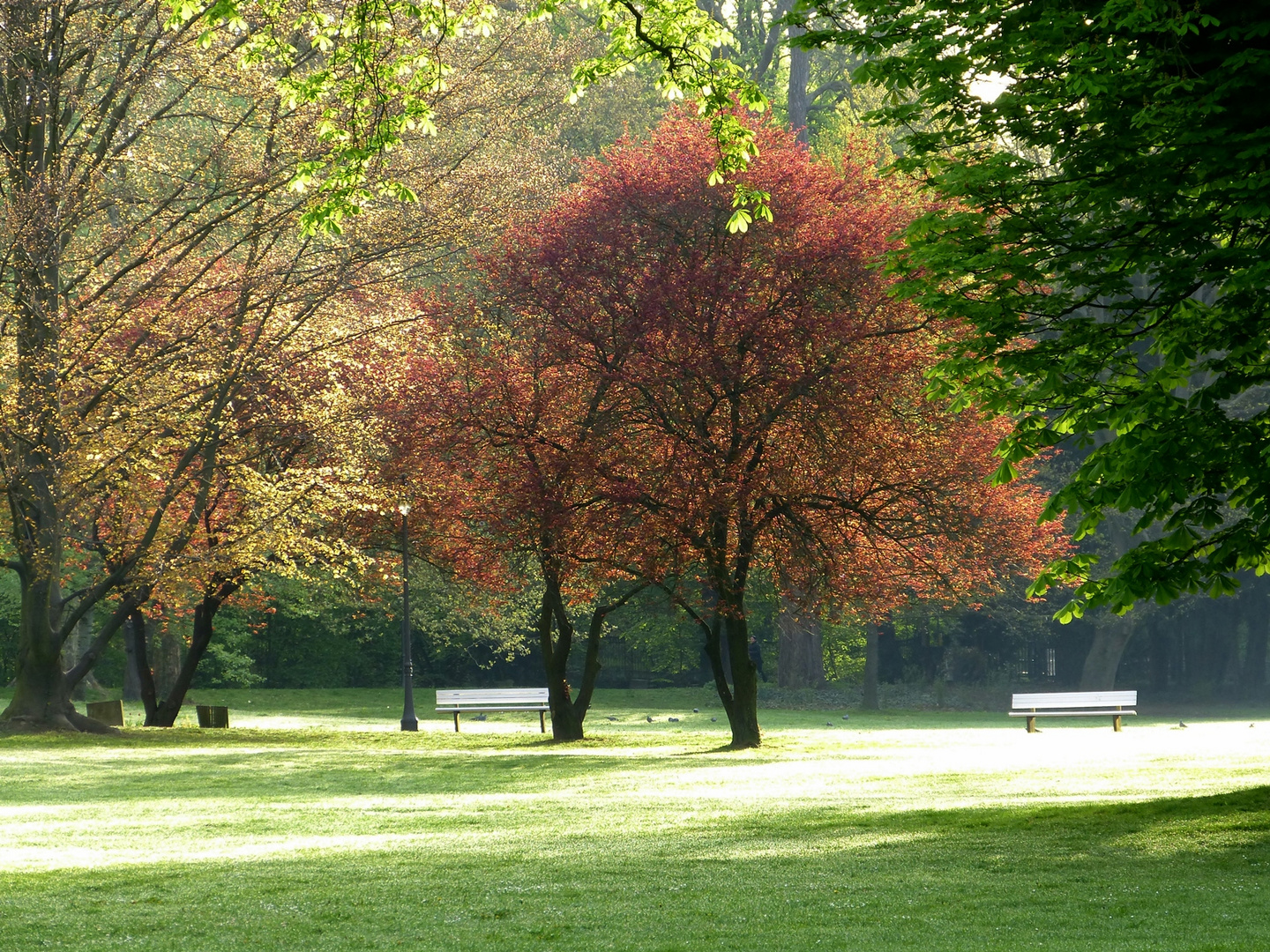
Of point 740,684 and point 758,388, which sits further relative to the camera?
point 740,684

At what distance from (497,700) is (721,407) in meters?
9.61

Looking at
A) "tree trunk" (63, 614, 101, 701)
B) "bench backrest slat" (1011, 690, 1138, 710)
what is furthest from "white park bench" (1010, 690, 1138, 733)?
"tree trunk" (63, 614, 101, 701)

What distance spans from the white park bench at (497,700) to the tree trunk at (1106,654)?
1926 cm

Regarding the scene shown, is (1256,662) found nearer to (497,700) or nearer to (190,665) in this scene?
(497,700)

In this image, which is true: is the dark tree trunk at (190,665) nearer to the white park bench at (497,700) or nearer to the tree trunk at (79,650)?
the white park bench at (497,700)

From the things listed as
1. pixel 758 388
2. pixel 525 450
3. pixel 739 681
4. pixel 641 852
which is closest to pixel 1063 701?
pixel 739 681

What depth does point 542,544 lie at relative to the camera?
2244cm

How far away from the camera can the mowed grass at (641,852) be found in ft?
24.3

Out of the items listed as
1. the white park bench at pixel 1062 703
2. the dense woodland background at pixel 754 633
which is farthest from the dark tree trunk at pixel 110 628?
the white park bench at pixel 1062 703

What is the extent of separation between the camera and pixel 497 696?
1139 inches

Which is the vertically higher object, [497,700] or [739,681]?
[739,681]

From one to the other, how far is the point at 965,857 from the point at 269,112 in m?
19.0

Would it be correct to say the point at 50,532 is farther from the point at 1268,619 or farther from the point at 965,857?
the point at 1268,619

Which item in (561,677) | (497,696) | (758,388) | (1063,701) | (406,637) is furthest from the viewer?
(406,637)
